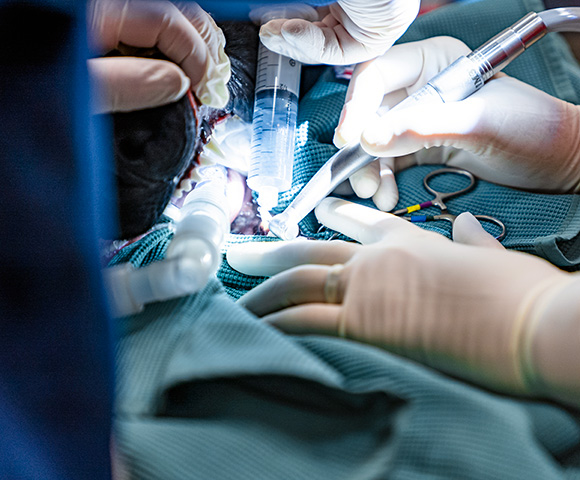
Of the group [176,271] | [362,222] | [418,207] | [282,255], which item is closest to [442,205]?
[418,207]

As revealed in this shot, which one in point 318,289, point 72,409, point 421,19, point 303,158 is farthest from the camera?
point 421,19

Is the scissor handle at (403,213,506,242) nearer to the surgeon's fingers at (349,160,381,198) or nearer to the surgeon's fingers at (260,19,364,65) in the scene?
the surgeon's fingers at (349,160,381,198)

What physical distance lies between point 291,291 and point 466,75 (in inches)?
16.4

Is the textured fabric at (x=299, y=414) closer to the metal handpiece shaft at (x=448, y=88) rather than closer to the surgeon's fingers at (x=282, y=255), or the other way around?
the surgeon's fingers at (x=282, y=255)

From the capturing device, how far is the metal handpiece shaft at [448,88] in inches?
26.5

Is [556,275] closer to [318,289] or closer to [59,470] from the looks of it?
[318,289]

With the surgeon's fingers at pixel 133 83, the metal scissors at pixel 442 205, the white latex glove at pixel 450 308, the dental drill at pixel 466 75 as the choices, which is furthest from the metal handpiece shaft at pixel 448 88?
the surgeon's fingers at pixel 133 83

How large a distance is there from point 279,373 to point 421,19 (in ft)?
2.67

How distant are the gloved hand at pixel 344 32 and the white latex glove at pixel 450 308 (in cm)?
29

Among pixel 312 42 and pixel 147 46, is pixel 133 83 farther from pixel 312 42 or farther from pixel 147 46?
pixel 312 42

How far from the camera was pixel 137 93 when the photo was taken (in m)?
0.41

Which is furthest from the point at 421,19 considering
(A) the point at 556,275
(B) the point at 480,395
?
(B) the point at 480,395

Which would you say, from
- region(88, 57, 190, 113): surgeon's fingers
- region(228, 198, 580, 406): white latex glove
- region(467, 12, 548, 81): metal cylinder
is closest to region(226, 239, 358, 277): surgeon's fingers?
region(228, 198, 580, 406): white latex glove

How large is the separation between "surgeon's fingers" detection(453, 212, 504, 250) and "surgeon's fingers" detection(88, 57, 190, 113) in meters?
0.39
